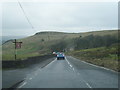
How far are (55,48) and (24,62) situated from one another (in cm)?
14622

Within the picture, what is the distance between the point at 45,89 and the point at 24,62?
1745 cm

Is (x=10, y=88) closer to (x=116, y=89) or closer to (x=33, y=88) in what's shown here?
(x=33, y=88)

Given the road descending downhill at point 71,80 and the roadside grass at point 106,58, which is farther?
the roadside grass at point 106,58

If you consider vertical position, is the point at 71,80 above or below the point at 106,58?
above

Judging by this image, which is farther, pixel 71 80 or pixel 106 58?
pixel 106 58

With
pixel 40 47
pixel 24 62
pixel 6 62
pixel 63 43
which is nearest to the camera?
pixel 6 62

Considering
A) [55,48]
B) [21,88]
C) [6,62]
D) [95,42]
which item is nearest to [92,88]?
[21,88]

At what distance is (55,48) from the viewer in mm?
176000

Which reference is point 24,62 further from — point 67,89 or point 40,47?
point 40,47

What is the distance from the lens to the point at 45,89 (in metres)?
12.6

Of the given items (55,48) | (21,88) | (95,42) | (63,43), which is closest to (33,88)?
(21,88)

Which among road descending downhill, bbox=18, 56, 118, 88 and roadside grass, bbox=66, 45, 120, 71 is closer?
road descending downhill, bbox=18, 56, 118, 88

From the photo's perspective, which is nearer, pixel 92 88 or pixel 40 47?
pixel 92 88

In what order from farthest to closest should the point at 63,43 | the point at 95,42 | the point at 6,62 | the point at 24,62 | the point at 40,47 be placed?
the point at 63,43, the point at 40,47, the point at 95,42, the point at 24,62, the point at 6,62
